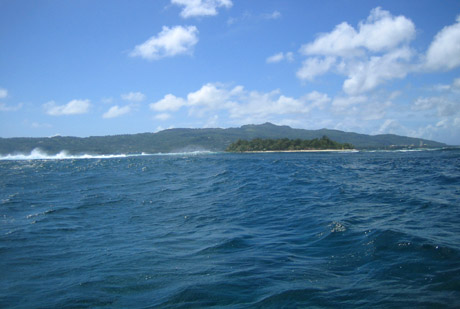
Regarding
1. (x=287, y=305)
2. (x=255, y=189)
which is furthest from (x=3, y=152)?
(x=287, y=305)

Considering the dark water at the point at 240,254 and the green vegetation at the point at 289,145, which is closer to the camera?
the dark water at the point at 240,254

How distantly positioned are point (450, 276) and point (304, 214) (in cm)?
701

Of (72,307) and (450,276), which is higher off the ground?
(450,276)

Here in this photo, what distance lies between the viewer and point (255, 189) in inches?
850

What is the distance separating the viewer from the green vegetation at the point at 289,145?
14962 cm

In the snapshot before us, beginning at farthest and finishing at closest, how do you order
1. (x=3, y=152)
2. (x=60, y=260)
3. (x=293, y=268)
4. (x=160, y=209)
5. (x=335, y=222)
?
(x=3, y=152)
(x=160, y=209)
(x=335, y=222)
(x=60, y=260)
(x=293, y=268)

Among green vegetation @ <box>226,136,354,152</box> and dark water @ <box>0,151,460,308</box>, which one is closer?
dark water @ <box>0,151,460,308</box>

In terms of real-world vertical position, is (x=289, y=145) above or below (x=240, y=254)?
above

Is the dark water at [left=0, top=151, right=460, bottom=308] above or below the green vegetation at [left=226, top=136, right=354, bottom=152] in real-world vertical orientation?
below

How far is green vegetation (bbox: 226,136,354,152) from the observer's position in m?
150

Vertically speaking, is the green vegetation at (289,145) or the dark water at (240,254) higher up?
the green vegetation at (289,145)

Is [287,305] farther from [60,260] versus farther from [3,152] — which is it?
[3,152]

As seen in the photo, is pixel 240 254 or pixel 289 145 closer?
pixel 240 254

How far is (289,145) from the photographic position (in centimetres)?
15800
